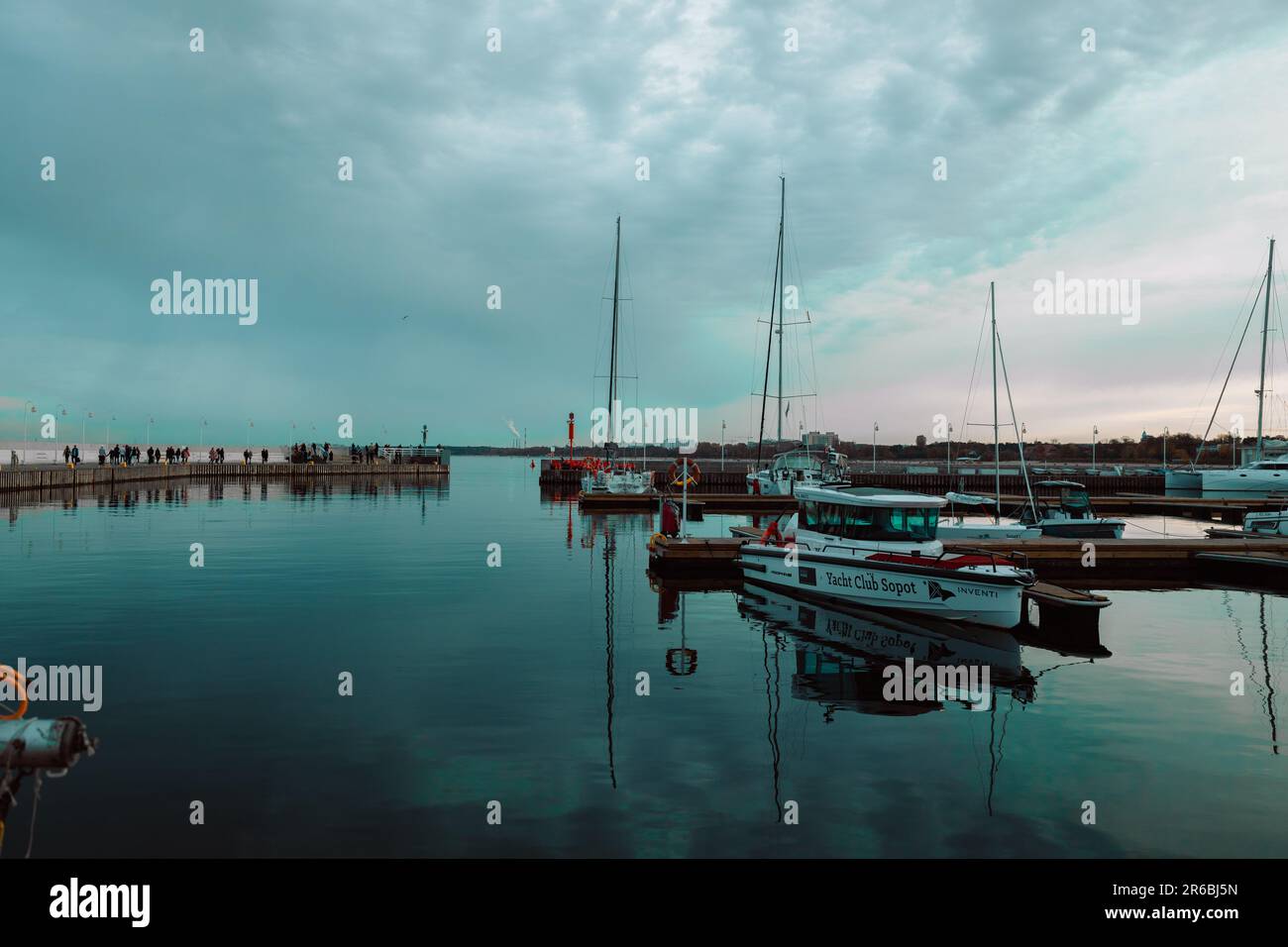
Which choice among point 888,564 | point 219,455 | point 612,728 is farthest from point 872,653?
point 219,455

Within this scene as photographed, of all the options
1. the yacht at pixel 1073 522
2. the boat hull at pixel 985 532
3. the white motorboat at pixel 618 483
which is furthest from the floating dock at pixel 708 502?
the boat hull at pixel 985 532

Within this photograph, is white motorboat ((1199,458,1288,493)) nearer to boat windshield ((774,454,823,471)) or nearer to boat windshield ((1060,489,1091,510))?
boat windshield ((774,454,823,471))

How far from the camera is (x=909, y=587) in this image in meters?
20.2

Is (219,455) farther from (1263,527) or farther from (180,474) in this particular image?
(1263,527)

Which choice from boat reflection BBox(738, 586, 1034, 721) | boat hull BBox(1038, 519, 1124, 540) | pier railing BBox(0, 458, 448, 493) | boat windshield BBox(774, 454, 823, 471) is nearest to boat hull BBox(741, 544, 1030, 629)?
boat reflection BBox(738, 586, 1034, 721)

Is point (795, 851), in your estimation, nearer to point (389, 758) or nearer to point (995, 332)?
point (389, 758)

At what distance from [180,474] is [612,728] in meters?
89.2

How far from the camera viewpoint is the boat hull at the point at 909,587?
19.0m

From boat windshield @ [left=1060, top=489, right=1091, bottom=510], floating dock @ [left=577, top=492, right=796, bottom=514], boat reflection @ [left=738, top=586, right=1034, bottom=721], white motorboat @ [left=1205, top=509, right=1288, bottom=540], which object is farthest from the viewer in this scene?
floating dock @ [left=577, top=492, right=796, bottom=514]

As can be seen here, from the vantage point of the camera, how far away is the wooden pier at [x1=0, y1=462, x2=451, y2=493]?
6140 cm

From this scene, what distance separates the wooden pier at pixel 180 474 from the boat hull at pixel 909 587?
60968 millimetres

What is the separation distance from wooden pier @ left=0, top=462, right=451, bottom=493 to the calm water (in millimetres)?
45891
